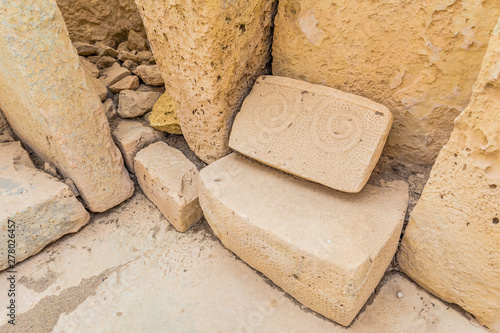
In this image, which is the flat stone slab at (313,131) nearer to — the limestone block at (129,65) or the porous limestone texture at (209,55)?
the porous limestone texture at (209,55)

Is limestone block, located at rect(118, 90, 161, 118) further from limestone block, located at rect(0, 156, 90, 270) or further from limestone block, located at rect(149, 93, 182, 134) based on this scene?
limestone block, located at rect(0, 156, 90, 270)

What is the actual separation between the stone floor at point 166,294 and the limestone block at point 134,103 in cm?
64

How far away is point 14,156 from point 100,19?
110 cm

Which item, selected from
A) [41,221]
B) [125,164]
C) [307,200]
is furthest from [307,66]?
[41,221]

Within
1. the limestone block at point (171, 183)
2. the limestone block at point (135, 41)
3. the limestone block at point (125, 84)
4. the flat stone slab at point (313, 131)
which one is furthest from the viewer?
the limestone block at point (135, 41)

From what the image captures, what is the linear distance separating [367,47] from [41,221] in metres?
1.64

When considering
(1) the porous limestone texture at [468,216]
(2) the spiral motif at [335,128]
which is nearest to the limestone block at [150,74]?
(2) the spiral motif at [335,128]

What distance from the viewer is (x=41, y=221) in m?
1.46

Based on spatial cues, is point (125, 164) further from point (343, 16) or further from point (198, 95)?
point (343, 16)

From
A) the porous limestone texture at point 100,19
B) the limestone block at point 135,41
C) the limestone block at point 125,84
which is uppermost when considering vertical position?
the porous limestone texture at point 100,19

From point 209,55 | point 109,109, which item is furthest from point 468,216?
point 109,109

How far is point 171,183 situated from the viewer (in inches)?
62.1

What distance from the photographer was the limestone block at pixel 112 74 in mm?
1906

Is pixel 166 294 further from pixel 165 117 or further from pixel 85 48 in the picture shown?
pixel 85 48
